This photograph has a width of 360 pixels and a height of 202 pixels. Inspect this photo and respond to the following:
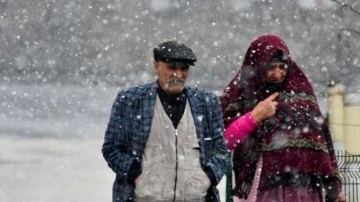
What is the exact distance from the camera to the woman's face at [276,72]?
4.80 meters

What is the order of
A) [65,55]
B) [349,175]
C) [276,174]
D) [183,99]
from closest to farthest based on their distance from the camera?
1. [183,99]
2. [276,174]
3. [349,175]
4. [65,55]

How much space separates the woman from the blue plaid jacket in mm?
539

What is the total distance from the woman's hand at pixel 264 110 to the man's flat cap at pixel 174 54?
0.70 meters

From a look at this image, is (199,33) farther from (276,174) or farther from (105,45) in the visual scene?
(276,174)

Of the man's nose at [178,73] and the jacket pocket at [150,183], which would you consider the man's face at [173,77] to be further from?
the jacket pocket at [150,183]

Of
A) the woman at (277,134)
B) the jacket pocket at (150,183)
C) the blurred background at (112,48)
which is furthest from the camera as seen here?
the blurred background at (112,48)

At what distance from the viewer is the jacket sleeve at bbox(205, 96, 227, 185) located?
13.8 feet

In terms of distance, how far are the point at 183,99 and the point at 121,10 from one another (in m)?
14.3

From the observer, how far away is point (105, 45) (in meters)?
18.2

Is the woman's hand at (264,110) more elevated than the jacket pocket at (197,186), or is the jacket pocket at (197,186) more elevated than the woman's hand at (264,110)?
the woman's hand at (264,110)

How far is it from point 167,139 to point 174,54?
0.38 m

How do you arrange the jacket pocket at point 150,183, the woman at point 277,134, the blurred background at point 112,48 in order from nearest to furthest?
the jacket pocket at point 150,183 < the woman at point 277,134 < the blurred background at point 112,48

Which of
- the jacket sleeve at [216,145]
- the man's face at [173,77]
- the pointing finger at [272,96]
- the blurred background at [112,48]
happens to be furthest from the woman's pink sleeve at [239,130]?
the blurred background at [112,48]

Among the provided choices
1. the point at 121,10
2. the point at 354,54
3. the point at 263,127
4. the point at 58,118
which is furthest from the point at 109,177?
the point at 263,127
